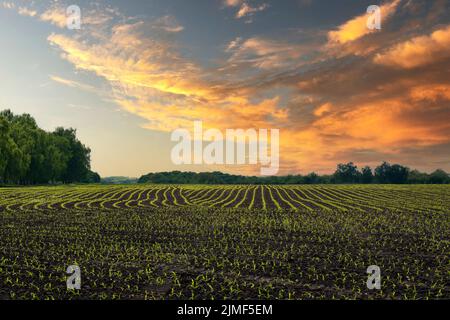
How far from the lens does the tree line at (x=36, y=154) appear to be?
2724 inches

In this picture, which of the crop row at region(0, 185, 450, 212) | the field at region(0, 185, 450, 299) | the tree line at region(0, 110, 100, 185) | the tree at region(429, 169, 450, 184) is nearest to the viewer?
the field at region(0, 185, 450, 299)

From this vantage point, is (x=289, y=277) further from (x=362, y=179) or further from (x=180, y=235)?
(x=362, y=179)

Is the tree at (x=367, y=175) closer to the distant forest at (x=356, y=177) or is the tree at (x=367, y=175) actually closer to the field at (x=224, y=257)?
the distant forest at (x=356, y=177)

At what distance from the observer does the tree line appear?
6919cm

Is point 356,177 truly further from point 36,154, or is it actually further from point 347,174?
point 36,154

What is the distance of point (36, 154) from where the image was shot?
8350 centimetres

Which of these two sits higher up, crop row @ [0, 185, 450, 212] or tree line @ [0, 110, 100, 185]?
tree line @ [0, 110, 100, 185]

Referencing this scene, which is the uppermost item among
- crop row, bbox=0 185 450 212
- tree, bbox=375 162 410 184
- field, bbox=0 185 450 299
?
tree, bbox=375 162 410 184

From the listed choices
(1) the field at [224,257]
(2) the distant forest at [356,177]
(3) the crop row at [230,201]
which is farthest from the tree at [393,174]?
(1) the field at [224,257]

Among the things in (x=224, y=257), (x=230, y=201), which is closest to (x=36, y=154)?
(x=230, y=201)

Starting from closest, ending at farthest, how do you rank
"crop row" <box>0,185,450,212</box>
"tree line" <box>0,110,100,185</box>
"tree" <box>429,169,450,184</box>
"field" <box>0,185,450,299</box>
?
"field" <box>0,185,450,299</box>, "crop row" <box>0,185,450,212</box>, "tree line" <box>0,110,100,185</box>, "tree" <box>429,169,450,184</box>

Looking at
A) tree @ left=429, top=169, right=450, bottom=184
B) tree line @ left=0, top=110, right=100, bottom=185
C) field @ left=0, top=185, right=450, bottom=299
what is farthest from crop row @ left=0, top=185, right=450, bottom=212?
tree @ left=429, top=169, right=450, bottom=184

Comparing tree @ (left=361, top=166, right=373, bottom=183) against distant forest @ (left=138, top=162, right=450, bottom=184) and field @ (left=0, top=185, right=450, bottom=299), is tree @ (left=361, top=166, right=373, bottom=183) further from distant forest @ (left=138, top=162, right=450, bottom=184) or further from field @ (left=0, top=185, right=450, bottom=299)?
field @ (left=0, top=185, right=450, bottom=299)
